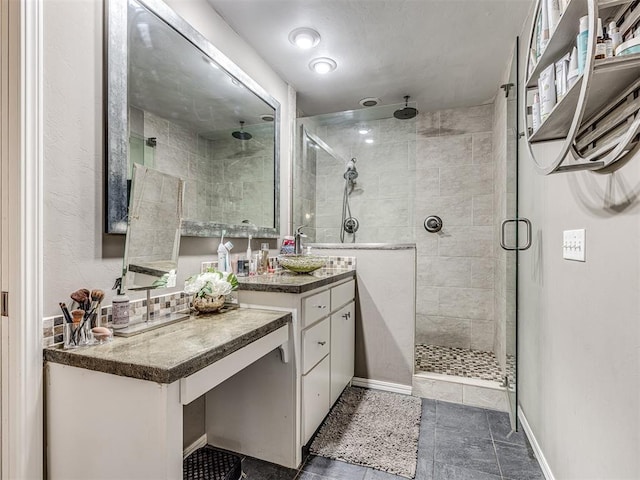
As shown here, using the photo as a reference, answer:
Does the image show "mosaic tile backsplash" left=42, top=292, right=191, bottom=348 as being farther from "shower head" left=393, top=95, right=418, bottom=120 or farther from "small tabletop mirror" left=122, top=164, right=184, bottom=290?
"shower head" left=393, top=95, right=418, bottom=120

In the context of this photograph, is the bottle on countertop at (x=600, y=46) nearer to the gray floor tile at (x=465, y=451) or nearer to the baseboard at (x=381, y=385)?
the gray floor tile at (x=465, y=451)

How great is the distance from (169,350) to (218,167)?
3.77 ft

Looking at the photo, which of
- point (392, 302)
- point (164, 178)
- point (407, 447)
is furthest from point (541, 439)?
point (164, 178)

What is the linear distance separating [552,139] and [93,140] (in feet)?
6.01

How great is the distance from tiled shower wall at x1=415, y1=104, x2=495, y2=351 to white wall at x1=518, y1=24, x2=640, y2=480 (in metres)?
1.33

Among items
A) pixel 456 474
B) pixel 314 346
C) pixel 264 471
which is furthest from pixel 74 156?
pixel 456 474

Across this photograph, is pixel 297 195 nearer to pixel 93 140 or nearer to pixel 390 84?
pixel 390 84

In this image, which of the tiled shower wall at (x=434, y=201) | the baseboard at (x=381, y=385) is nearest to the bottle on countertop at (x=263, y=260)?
the tiled shower wall at (x=434, y=201)

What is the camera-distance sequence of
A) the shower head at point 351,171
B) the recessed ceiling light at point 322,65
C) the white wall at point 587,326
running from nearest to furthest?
the white wall at point 587,326
the recessed ceiling light at point 322,65
the shower head at point 351,171

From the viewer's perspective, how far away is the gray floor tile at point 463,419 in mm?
1937

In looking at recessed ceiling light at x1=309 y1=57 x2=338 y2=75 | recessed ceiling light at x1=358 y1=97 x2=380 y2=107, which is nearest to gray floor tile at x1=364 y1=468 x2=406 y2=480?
recessed ceiling light at x1=309 y1=57 x2=338 y2=75

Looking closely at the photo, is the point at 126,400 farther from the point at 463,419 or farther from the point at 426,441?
the point at 463,419

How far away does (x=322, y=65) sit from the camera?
238 centimetres

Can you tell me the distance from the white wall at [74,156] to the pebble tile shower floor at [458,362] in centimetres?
→ 226
